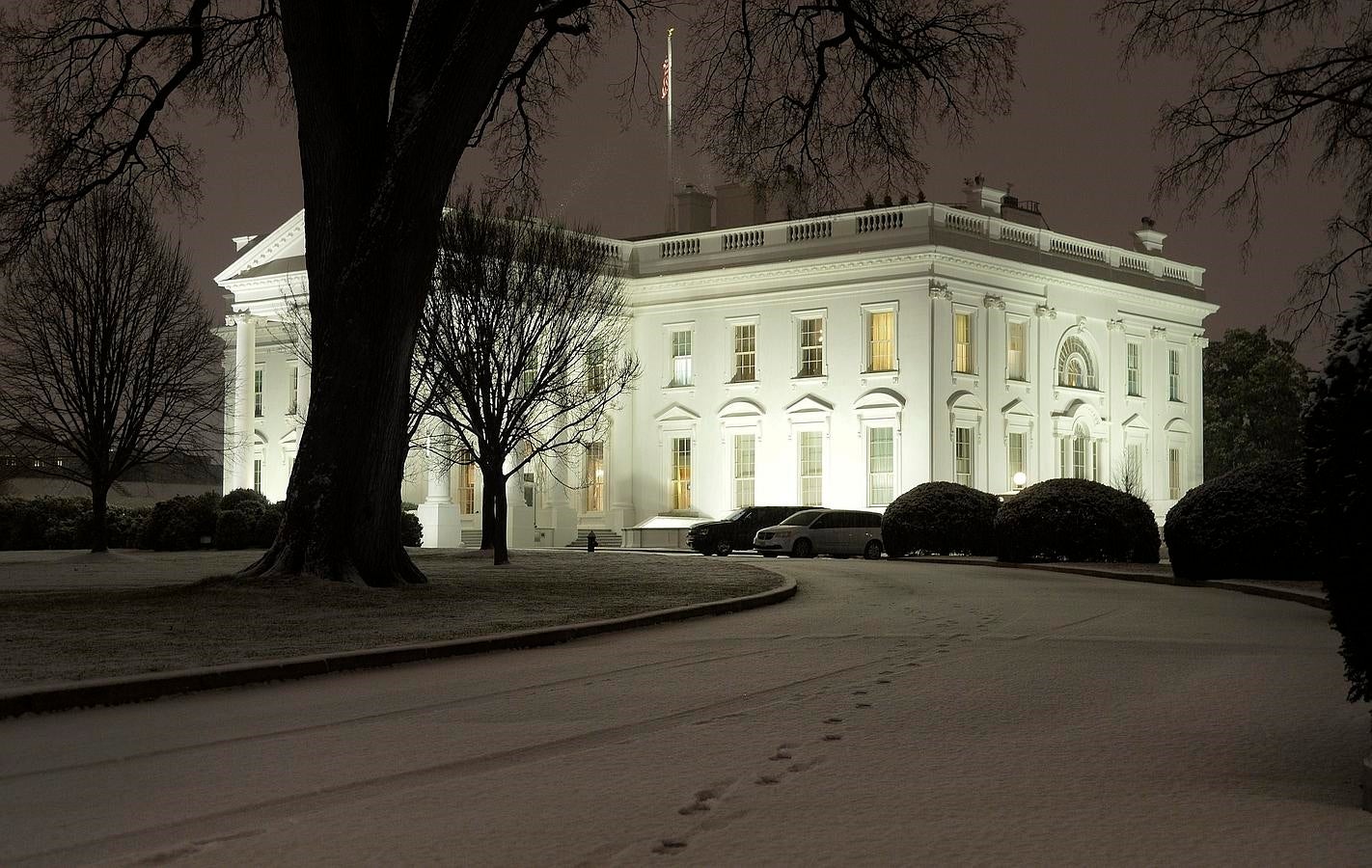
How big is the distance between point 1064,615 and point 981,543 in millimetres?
20809

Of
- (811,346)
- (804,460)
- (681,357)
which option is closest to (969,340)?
(811,346)

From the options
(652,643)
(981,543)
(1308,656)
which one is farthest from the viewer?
(981,543)

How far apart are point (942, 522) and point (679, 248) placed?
23.0m

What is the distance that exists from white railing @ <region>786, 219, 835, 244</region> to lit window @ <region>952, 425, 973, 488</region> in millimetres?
8080

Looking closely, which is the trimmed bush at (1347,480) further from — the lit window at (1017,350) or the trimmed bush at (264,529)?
the lit window at (1017,350)

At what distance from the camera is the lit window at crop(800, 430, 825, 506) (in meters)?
53.9

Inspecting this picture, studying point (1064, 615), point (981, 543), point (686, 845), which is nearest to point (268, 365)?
point (981, 543)

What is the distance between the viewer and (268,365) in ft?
210

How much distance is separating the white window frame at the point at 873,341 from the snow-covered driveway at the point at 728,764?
39.2 metres

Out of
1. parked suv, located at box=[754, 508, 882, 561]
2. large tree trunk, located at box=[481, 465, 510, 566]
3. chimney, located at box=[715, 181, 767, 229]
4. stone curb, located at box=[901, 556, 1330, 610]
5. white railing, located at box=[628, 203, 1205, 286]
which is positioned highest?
chimney, located at box=[715, 181, 767, 229]

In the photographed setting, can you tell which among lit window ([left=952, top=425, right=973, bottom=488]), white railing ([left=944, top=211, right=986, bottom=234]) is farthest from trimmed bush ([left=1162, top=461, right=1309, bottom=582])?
white railing ([left=944, top=211, right=986, bottom=234])

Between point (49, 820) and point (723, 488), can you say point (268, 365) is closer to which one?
point (723, 488)

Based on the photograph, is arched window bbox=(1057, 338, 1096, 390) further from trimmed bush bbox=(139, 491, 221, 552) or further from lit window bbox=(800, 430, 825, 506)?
trimmed bush bbox=(139, 491, 221, 552)

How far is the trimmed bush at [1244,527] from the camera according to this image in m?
22.6
